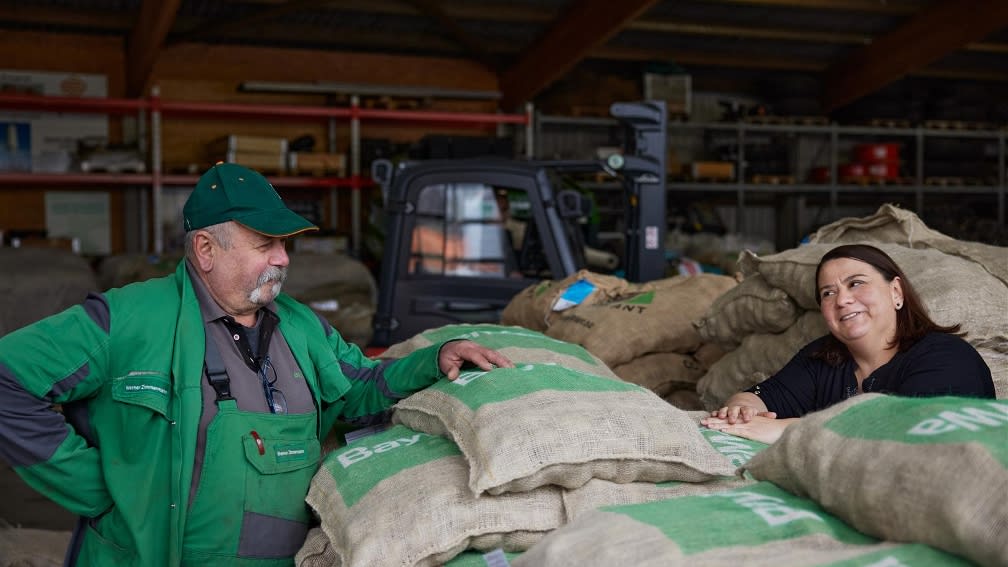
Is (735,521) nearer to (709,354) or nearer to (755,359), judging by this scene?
(755,359)

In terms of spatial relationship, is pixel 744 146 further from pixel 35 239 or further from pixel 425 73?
pixel 35 239

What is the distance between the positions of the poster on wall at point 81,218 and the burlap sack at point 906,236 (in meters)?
9.00

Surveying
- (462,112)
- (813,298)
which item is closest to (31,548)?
(813,298)

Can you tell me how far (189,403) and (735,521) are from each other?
1.21m

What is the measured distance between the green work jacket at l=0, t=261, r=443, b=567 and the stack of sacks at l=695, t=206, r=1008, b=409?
1.79 m

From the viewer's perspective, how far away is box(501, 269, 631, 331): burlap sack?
4.33 metres

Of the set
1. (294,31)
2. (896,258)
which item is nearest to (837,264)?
(896,258)

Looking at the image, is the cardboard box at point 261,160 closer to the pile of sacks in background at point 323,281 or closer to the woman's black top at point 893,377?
the pile of sacks in background at point 323,281

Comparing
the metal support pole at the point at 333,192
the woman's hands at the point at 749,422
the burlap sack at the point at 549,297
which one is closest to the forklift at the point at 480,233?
the burlap sack at the point at 549,297

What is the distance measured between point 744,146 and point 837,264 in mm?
9990

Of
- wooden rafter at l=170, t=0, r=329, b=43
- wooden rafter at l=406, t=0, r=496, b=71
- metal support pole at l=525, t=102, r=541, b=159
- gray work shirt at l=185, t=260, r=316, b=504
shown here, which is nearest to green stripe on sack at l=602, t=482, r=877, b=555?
gray work shirt at l=185, t=260, r=316, b=504

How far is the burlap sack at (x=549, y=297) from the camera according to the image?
4.33 m

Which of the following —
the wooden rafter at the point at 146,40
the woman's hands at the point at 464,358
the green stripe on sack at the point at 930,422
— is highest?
the wooden rafter at the point at 146,40

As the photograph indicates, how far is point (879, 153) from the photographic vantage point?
12.4 m
